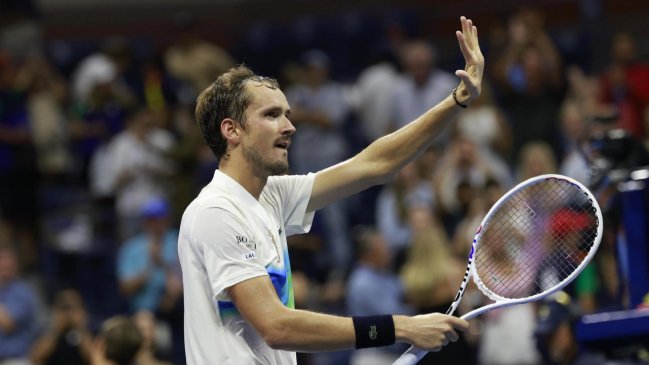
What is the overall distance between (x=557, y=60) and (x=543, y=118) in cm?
53

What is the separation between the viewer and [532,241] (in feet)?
18.0

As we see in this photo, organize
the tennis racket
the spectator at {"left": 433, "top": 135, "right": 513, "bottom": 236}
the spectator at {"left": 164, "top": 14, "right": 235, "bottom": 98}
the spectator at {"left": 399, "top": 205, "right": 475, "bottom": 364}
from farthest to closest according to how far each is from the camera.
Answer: the spectator at {"left": 164, "top": 14, "right": 235, "bottom": 98} < the spectator at {"left": 433, "top": 135, "right": 513, "bottom": 236} < the spectator at {"left": 399, "top": 205, "right": 475, "bottom": 364} < the tennis racket

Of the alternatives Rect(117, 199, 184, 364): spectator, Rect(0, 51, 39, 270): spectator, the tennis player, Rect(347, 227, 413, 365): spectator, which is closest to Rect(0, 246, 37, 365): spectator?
Rect(117, 199, 184, 364): spectator

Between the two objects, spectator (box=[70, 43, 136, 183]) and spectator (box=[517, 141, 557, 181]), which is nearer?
spectator (box=[517, 141, 557, 181])

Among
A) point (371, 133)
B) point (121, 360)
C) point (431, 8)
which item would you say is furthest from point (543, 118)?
point (121, 360)

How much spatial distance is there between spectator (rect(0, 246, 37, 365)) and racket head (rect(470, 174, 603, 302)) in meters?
6.13

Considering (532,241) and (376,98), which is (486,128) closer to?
(376,98)

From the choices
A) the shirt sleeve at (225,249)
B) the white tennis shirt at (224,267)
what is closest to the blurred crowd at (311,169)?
the white tennis shirt at (224,267)

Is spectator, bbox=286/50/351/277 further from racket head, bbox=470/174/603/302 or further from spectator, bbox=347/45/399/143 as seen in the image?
racket head, bbox=470/174/603/302

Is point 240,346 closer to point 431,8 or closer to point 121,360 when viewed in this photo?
point 121,360

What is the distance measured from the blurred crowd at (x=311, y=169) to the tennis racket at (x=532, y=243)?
2.61 metres

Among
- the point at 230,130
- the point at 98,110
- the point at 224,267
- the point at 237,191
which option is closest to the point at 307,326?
the point at 224,267

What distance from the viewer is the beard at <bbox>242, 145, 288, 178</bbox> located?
468cm

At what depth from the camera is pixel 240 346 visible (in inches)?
178
